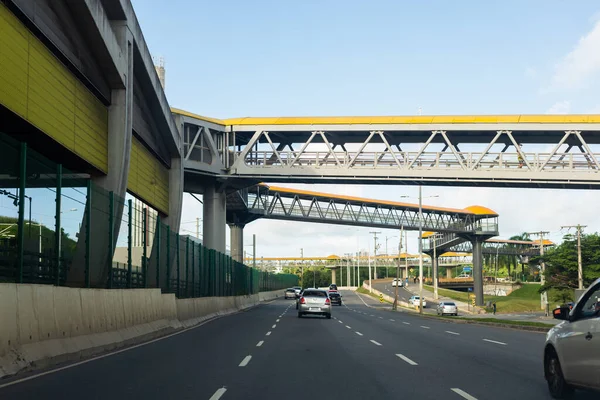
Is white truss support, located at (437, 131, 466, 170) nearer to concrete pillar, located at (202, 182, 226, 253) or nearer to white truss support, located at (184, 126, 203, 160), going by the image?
white truss support, located at (184, 126, 203, 160)

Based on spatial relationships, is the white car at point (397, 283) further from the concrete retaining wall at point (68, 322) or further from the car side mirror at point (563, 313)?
the car side mirror at point (563, 313)

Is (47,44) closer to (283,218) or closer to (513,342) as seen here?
(513,342)

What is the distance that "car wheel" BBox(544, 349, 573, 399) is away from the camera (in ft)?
30.0

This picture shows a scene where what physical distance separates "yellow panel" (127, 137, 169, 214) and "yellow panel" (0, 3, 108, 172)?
5.25 metres

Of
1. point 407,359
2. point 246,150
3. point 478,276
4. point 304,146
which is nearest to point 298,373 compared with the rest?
point 407,359

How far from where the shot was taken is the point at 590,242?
3044 inches

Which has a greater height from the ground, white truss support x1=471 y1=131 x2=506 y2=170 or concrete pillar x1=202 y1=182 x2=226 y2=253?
white truss support x1=471 y1=131 x2=506 y2=170

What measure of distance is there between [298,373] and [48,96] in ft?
38.3

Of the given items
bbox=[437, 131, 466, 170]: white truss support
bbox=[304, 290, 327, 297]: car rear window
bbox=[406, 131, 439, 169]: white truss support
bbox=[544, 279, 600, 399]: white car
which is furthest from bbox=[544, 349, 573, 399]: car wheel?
bbox=[437, 131, 466, 170]: white truss support

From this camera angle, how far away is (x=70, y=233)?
16.5 m

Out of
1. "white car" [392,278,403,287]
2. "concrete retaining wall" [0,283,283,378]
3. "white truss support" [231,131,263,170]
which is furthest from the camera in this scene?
"white car" [392,278,403,287]

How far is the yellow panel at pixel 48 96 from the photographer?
16.8m

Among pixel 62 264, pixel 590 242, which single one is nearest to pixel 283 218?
pixel 590 242

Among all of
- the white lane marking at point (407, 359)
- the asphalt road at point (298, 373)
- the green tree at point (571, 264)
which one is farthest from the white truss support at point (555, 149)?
the green tree at point (571, 264)
